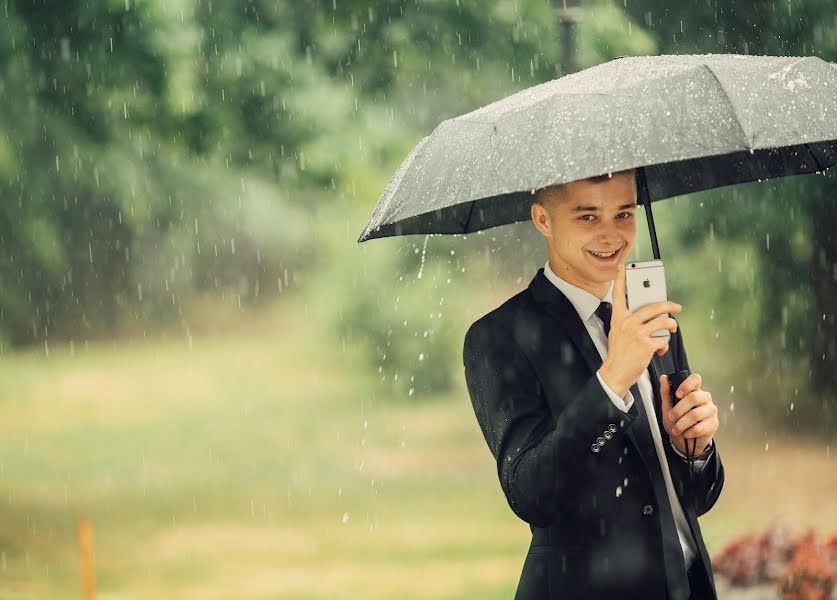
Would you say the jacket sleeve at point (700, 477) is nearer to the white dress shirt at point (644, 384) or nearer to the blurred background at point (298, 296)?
the white dress shirt at point (644, 384)

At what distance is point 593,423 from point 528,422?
0.81 ft

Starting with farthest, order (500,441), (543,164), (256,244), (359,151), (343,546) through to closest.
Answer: (256,244), (343,546), (359,151), (500,441), (543,164)

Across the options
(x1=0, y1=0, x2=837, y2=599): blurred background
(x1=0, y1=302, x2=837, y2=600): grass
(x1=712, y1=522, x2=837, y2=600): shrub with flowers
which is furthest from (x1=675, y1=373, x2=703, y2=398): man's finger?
(x1=0, y1=302, x2=837, y2=600): grass

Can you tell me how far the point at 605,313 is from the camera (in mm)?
3258

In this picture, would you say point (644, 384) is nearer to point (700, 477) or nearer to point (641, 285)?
point (700, 477)

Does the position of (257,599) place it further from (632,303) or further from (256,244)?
(632,303)

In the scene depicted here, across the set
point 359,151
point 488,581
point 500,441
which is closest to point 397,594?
point 488,581

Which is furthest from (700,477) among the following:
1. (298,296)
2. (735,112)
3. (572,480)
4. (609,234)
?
(298,296)

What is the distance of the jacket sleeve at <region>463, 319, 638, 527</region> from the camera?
9.50 feet

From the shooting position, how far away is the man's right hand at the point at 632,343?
113 inches

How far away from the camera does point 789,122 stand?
9.49ft

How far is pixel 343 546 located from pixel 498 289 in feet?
10.4

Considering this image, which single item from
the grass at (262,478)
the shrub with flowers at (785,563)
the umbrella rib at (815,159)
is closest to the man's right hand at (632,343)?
the umbrella rib at (815,159)

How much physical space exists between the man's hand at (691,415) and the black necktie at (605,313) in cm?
21
